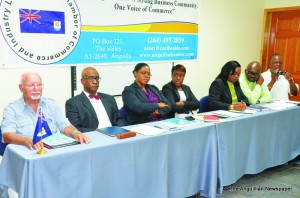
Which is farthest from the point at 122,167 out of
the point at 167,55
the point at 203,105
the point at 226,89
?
the point at 167,55

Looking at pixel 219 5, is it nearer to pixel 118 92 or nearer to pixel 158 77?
pixel 158 77

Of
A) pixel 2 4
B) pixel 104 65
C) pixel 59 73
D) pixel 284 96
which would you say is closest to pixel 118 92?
pixel 104 65

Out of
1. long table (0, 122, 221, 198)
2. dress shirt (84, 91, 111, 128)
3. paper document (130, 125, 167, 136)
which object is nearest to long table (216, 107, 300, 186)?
long table (0, 122, 221, 198)

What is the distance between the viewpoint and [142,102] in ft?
9.82

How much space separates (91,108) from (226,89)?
1556 millimetres

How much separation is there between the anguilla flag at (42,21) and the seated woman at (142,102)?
958 millimetres

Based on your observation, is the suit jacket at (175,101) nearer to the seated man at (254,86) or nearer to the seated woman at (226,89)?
the seated woman at (226,89)

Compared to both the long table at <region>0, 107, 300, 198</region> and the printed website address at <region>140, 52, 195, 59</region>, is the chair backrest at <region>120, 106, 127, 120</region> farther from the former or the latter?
the printed website address at <region>140, 52, 195, 59</region>

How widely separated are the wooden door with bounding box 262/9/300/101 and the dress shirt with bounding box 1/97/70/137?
4239mm

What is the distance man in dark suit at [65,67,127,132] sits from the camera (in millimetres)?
2566

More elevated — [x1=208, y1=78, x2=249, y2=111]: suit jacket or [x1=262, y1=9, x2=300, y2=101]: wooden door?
[x1=262, y1=9, x2=300, y2=101]: wooden door

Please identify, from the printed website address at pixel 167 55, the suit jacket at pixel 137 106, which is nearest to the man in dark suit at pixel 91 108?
the suit jacket at pixel 137 106

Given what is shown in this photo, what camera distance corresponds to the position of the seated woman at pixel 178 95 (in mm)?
3305

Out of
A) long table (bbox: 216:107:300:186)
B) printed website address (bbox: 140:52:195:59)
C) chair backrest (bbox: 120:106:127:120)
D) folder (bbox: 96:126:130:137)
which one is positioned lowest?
long table (bbox: 216:107:300:186)
